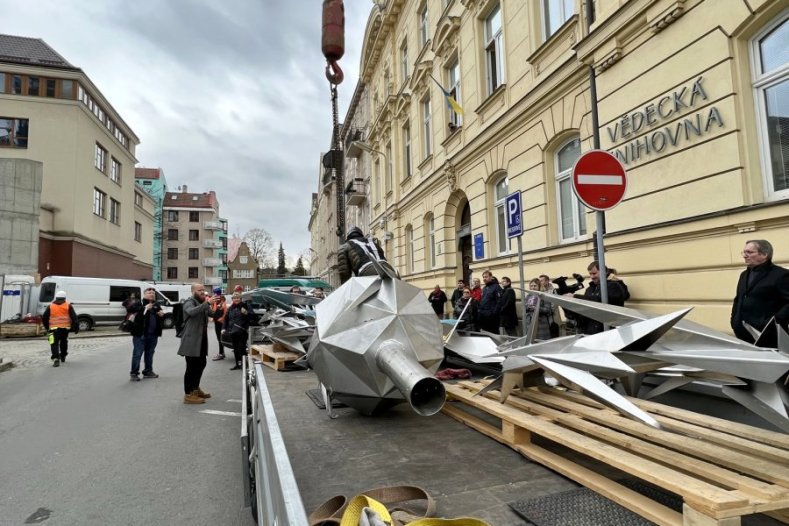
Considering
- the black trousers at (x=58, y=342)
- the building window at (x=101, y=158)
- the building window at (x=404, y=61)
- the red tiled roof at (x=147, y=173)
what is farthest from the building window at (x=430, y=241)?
the red tiled roof at (x=147, y=173)

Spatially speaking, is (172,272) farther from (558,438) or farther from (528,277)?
(558,438)

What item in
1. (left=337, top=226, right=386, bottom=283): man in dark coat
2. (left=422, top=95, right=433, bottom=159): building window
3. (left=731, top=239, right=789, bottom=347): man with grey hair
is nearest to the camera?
(left=731, top=239, right=789, bottom=347): man with grey hair

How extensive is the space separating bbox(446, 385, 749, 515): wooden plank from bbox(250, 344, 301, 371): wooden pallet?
330cm

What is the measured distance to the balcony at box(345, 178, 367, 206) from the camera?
28.3m

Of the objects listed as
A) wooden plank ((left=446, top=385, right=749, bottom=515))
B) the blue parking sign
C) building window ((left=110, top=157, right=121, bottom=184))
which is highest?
building window ((left=110, top=157, right=121, bottom=184))

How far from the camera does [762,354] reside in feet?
6.52

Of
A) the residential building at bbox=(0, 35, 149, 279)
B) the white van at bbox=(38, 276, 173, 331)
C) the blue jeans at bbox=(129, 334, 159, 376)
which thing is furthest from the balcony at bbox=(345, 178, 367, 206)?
the blue jeans at bbox=(129, 334, 159, 376)

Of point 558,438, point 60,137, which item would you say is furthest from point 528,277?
point 60,137

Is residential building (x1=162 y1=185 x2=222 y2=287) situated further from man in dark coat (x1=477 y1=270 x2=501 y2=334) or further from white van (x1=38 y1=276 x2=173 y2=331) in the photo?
man in dark coat (x1=477 y1=270 x2=501 y2=334)

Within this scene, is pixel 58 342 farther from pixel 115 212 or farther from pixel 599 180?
pixel 115 212

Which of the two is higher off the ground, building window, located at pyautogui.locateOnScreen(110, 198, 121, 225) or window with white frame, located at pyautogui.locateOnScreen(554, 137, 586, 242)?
building window, located at pyautogui.locateOnScreen(110, 198, 121, 225)

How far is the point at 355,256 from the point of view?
15.6 feet

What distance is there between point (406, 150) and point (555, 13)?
34.2 feet

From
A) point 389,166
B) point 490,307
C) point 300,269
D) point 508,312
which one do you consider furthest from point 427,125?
point 300,269
